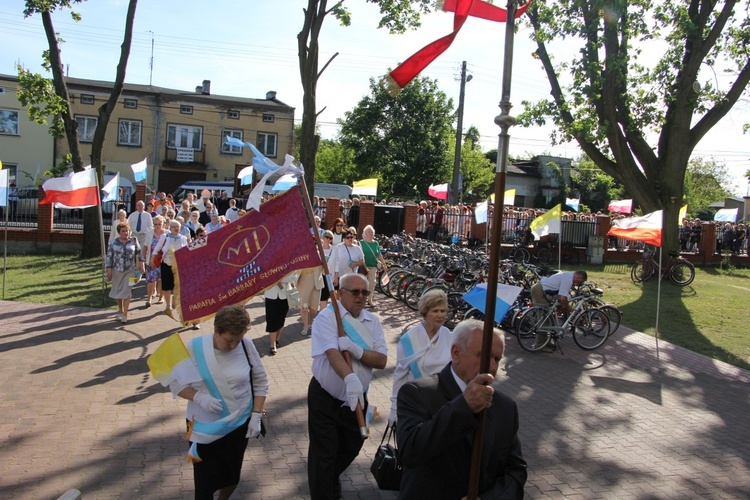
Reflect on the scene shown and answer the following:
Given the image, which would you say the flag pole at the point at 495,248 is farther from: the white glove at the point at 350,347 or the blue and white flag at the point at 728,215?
the blue and white flag at the point at 728,215

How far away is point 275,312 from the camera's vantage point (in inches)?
372

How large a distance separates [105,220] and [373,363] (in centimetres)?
2217

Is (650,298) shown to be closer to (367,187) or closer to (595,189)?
(367,187)

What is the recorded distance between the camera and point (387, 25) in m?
19.7

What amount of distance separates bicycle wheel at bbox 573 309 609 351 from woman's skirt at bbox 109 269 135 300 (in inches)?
307

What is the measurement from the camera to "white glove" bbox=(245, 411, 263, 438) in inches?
165

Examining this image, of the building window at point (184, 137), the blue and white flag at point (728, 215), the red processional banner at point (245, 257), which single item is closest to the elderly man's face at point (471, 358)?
the red processional banner at point (245, 257)

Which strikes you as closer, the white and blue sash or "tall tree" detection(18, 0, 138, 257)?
the white and blue sash

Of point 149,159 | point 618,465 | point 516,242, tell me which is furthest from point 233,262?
point 149,159

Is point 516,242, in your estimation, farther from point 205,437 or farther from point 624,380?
point 205,437

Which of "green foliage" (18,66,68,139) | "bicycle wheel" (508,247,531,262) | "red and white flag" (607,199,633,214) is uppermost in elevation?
"green foliage" (18,66,68,139)

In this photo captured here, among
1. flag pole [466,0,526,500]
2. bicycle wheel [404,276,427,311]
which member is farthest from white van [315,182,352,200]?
flag pole [466,0,526,500]

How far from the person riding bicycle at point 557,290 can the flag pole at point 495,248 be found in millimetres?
8455

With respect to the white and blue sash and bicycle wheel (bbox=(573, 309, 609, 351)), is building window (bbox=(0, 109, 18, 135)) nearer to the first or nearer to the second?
bicycle wheel (bbox=(573, 309, 609, 351))
